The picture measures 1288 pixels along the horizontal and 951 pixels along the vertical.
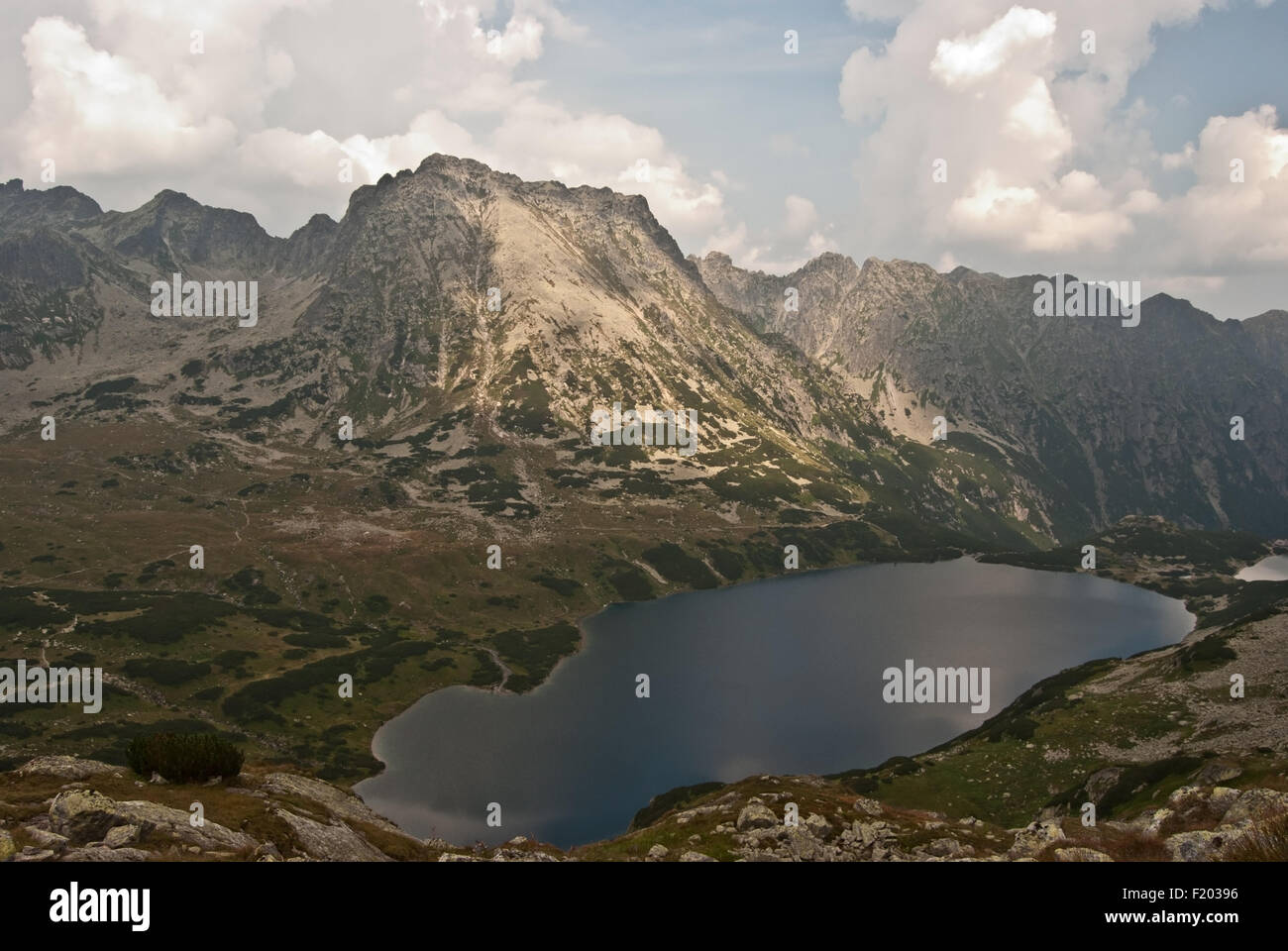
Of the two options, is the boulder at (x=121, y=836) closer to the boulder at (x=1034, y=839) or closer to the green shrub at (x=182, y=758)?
the green shrub at (x=182, y=758)

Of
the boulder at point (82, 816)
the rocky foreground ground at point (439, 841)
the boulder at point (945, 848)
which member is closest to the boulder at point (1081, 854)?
the rocky foreground ground at point (439, 841)

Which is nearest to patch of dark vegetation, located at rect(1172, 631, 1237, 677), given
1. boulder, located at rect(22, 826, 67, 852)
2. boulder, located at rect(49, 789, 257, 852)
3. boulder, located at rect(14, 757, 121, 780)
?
boulder, located at rect(49, 789, 257, 852)

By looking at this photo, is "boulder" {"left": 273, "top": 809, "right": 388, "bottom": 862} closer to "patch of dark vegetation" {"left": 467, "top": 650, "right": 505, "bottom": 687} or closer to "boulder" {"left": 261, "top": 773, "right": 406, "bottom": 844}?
"boulder" {"left": 261, "top": 773, "right": 406, "bottom": 844}

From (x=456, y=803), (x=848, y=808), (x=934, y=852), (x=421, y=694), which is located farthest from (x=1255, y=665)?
(x=421, y=694)

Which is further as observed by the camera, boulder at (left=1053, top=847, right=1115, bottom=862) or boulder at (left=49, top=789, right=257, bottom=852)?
boulder at (left=49, top=789, right=257, bottom=852)
